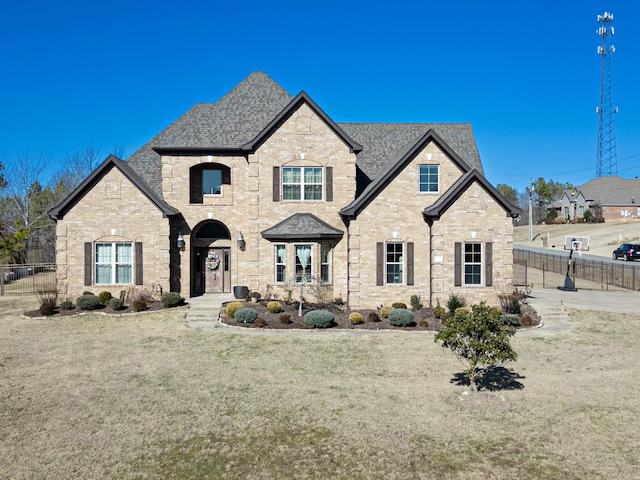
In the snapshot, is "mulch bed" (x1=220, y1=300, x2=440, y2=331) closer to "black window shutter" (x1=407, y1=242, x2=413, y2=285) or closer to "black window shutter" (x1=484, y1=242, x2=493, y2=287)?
"black window shutter" (x1=407, y1=242, x2=413, y2=285)

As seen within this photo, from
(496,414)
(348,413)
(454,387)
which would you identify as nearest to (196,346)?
(348,413)

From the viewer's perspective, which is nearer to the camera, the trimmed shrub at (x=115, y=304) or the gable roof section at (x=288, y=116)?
the trimmed shrub at (x=115, y=304)

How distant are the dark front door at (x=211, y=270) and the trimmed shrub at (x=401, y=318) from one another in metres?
10.2

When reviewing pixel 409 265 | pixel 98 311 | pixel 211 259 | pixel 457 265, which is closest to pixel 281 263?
pixel 211 259

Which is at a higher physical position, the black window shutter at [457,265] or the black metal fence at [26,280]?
the black window shutter at [457,265]

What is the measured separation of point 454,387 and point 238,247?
15.3 m

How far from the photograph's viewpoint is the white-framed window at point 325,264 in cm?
2338

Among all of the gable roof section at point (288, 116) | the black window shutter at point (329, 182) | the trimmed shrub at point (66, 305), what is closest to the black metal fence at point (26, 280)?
the trimmed shrub at point (66, 305)

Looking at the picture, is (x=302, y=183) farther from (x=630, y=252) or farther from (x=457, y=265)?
(x=630, y=252)

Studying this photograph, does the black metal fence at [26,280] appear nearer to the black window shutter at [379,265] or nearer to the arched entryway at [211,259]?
the arched entryway at [211,259]

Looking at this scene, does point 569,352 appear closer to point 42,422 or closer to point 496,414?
point 496,414

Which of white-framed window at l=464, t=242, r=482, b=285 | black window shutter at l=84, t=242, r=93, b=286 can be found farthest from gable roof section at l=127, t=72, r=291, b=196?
white-framed window at l=464, t=242, r=482, b=285

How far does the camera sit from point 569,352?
15617 millimetres

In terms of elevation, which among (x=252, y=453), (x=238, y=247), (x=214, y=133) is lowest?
(x=252, y=453)
